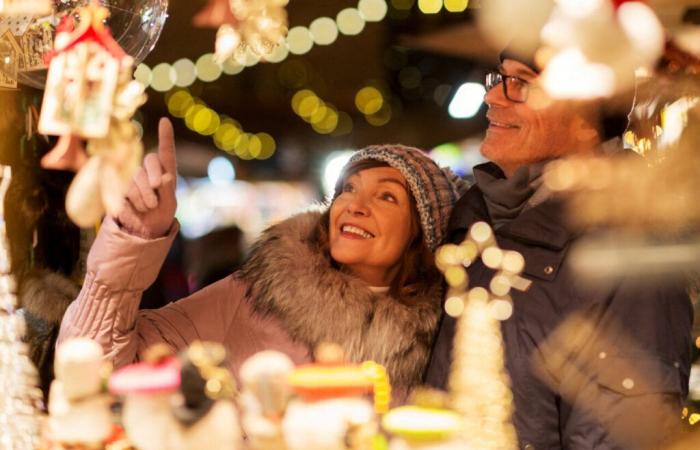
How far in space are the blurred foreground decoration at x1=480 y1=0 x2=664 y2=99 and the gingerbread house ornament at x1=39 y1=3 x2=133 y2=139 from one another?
59cm

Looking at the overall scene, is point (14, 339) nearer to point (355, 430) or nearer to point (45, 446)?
point (45, 446)

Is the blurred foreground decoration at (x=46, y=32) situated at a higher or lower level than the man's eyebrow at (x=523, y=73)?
lower

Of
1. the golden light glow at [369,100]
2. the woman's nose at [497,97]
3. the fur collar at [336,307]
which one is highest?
the golden light glow at [369,100]

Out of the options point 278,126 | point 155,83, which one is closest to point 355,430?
point 155,83

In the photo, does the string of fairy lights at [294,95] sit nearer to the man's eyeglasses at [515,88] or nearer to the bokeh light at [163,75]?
the bokeh light at [163,75]

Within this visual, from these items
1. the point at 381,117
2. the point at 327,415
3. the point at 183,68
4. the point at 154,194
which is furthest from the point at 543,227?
the point at 381,117

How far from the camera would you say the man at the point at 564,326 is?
4.99 feet

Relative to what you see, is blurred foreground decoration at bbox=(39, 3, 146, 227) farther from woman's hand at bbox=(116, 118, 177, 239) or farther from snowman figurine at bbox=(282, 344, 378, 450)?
snowman figurine at bbox=(282, 344, 378, 450)

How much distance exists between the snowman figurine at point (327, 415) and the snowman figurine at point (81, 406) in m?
0.27

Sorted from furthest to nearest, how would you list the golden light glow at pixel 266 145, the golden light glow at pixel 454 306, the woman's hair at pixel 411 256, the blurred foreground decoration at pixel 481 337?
the golden light glow at pixel 266 145 → the woman's hair at pixel 411 256 → the golden light glow at pixel 454 306 → the blurred foreground decoration at pixel 481 337

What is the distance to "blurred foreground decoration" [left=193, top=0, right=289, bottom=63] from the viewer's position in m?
1.42

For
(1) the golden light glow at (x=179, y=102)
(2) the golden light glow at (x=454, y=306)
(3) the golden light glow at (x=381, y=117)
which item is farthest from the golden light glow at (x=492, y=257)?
(1) the golden light glow at (x=179, y=102)

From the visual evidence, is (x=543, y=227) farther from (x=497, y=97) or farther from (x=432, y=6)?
(x=432, y=6)

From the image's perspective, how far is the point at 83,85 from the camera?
4.00 feet
